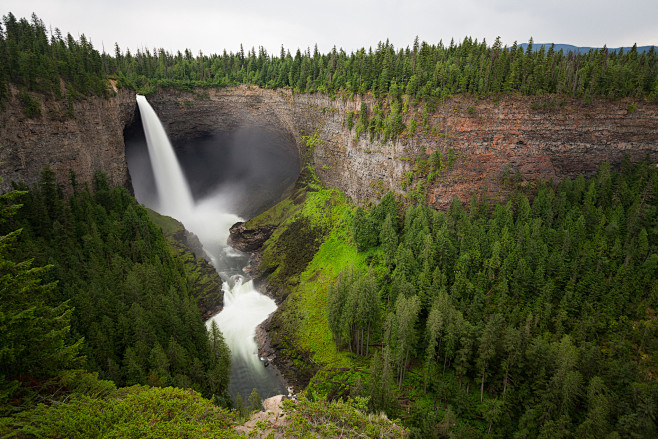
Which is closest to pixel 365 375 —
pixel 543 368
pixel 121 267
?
pixel 543 368

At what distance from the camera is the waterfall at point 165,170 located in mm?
83188

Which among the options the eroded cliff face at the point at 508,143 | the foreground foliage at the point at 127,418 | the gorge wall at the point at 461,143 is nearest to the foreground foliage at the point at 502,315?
the eroded cliff face at the point at 508,143

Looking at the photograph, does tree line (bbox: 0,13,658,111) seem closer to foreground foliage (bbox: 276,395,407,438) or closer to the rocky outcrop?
the rocky outcrop

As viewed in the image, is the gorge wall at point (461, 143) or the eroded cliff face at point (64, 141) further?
the gorge wall at point (461, 143)

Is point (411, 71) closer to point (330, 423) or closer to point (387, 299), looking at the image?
point (387, 299)

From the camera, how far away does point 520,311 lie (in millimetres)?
43344

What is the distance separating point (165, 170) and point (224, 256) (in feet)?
95.9

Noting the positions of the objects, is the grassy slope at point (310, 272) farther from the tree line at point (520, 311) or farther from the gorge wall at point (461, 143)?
the gorge wall at point (461, 143)

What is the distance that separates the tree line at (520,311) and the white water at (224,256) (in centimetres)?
1354

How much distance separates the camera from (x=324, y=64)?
85.1 m

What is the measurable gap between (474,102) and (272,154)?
186 feet

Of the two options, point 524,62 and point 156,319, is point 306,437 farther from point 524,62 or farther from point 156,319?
point 524,62

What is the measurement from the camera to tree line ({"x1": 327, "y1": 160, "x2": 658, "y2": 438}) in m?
33.4

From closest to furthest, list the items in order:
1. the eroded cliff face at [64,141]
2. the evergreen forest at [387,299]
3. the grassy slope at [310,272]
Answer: the evergreen forest at [387,299] → the eroded cliff face at [64,141] → the grassy slope at [310,272]
